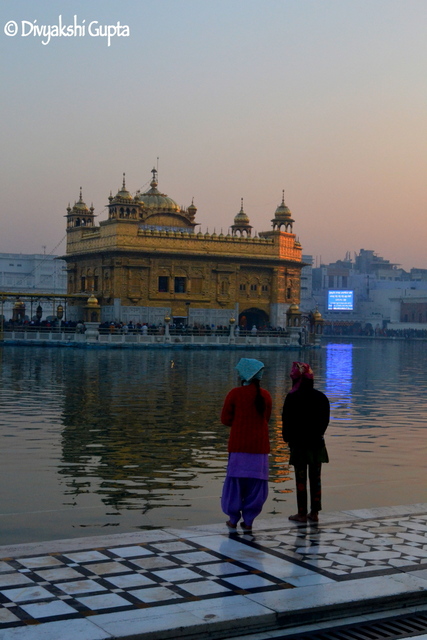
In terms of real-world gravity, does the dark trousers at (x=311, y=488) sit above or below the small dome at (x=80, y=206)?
below

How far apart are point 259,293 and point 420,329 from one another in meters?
64.0

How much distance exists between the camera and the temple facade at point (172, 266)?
208ft

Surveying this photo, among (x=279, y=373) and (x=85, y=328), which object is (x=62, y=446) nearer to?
(x=279, y=373)

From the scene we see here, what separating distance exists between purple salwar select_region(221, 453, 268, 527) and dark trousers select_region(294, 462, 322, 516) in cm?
41

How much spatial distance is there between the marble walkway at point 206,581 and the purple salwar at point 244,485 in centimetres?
19

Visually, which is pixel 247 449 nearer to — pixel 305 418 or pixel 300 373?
pixel 305 418

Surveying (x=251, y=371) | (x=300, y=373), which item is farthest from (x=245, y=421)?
(x=300, y=373)

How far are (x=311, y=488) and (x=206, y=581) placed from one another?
8.08 ft

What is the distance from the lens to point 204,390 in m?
24.5

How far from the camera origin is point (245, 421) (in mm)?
8445

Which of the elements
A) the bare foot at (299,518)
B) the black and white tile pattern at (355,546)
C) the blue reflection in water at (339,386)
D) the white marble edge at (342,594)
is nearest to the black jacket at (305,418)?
the bare foot at (299,518)

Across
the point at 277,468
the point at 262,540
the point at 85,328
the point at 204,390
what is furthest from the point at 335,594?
the point at 85,328

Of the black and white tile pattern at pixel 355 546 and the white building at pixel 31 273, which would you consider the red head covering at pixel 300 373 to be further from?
the white building at pixel 31 273

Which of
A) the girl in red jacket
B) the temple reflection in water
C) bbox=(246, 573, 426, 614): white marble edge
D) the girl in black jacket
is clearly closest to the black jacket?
the girl in black jacket
